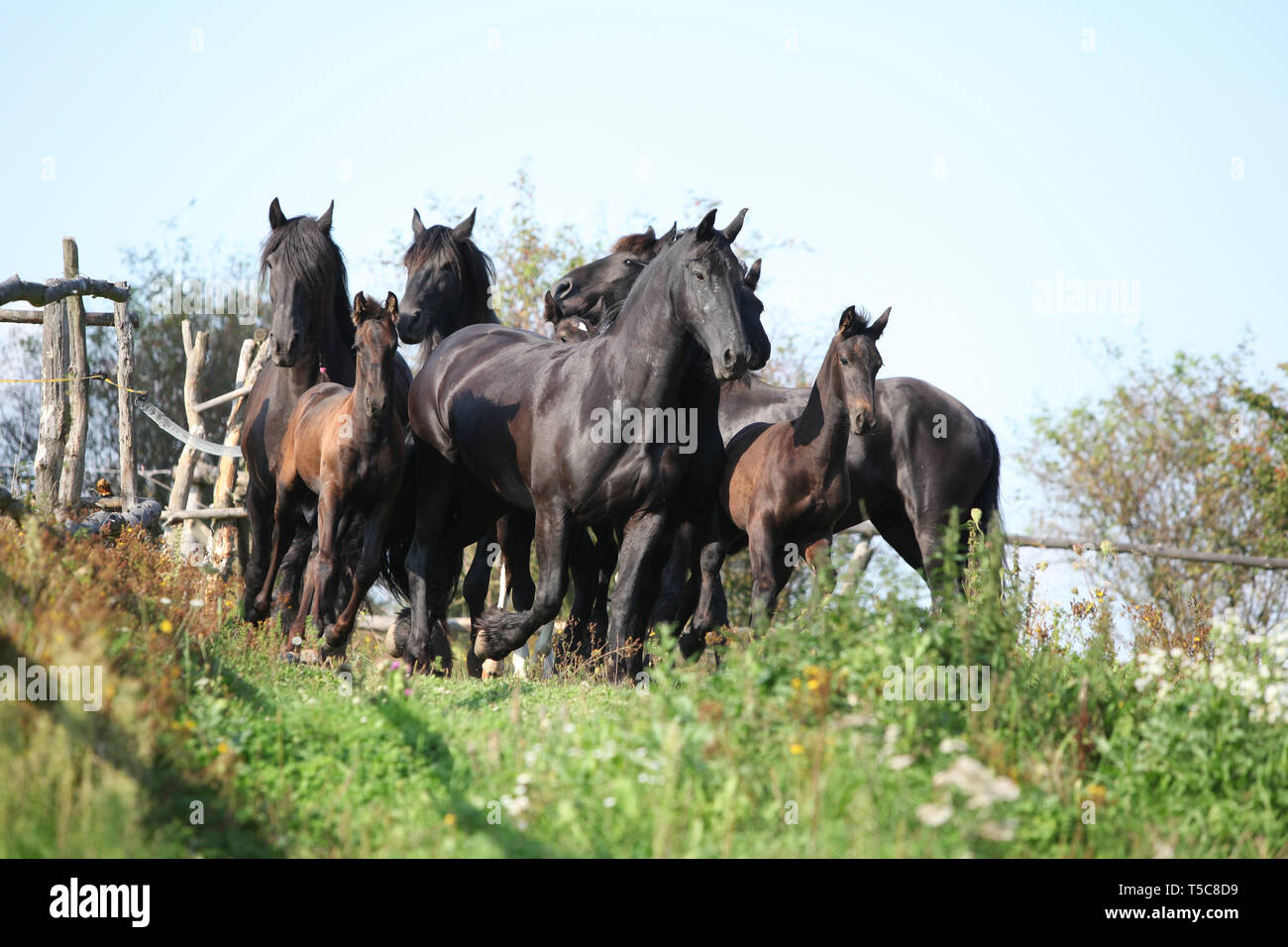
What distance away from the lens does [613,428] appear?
8.02m

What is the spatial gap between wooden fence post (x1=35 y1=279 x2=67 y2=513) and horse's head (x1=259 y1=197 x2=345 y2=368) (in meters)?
1.94

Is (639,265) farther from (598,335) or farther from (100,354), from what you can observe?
(100,354)

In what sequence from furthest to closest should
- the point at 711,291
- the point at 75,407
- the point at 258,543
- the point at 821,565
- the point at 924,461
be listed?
the point at 75,407 → the point at 258,543 → the point at 924,461 → the point at 711,291 → the point at 821,565

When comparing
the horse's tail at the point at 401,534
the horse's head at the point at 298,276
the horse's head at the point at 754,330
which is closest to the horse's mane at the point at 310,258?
the horse's head at the point at 298,276

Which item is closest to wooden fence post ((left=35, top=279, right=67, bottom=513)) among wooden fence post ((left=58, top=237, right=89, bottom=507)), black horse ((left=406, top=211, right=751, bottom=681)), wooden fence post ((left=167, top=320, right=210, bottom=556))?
wooden fence post ((left=58, top=237, right=89, bottom=507))

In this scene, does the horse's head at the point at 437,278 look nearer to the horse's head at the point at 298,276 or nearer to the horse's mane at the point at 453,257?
the horse's mane at the point at 453,257

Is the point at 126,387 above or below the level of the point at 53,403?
above

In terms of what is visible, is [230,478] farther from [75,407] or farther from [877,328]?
[877,328]

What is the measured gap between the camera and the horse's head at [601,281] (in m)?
11.0

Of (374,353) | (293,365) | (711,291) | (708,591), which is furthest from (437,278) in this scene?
(711,291)

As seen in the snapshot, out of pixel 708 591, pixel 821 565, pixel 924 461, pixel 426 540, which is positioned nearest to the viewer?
pixel 821 565

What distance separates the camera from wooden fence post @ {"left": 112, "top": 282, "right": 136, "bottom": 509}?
12.3 meters

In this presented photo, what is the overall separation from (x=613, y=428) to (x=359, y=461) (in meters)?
1.74
